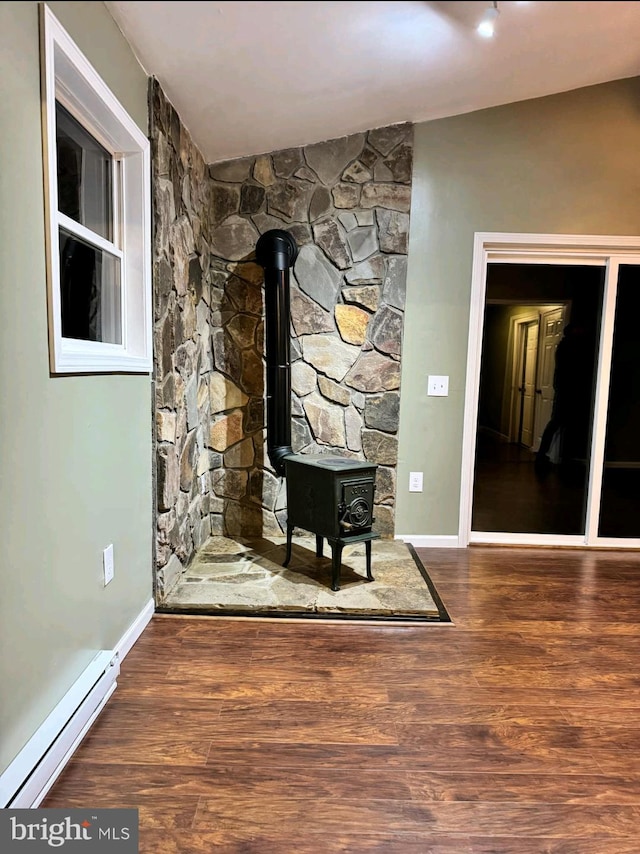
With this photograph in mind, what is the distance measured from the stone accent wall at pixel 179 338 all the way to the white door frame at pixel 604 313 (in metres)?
1.61

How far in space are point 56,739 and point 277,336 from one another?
2074 mm

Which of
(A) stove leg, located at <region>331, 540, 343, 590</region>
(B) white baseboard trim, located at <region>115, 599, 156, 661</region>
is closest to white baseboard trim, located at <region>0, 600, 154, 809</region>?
(B) white baseboard trim, located at <region>115, 599, 156, 661</region>

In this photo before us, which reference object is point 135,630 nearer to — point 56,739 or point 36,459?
point 56,739

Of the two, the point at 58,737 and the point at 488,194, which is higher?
the point at 488,194

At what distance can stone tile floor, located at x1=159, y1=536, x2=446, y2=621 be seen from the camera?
232 cm

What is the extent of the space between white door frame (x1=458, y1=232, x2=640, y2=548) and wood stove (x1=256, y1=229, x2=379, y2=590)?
95cm

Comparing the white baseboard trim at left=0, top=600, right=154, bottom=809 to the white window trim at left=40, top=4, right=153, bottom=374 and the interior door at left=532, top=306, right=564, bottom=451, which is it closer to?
the white window trim at left=40, top=4, right=153, bottom=374

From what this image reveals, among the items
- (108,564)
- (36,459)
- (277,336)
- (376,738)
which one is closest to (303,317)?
(277,336)

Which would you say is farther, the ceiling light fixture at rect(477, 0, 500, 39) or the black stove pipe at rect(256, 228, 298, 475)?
the black stove pipe at rect(256, 228, 298, 475)

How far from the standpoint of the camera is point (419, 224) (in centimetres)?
306

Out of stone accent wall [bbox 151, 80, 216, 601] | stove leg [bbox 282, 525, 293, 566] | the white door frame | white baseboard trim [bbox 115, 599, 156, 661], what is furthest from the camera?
the white door frame

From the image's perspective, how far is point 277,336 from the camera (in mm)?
2863

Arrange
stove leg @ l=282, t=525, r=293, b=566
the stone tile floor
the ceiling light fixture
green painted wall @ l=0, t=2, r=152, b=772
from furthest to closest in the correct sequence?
stove leg @ l=282, t=525, r=293, b=566 → the stone tile floor → green painted wall @ l=0, t=2, r=152, b=772 → the ceiling light fixture

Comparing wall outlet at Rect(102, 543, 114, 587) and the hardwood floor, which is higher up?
wall outlet at Rect(102, 543, 114, 587)
